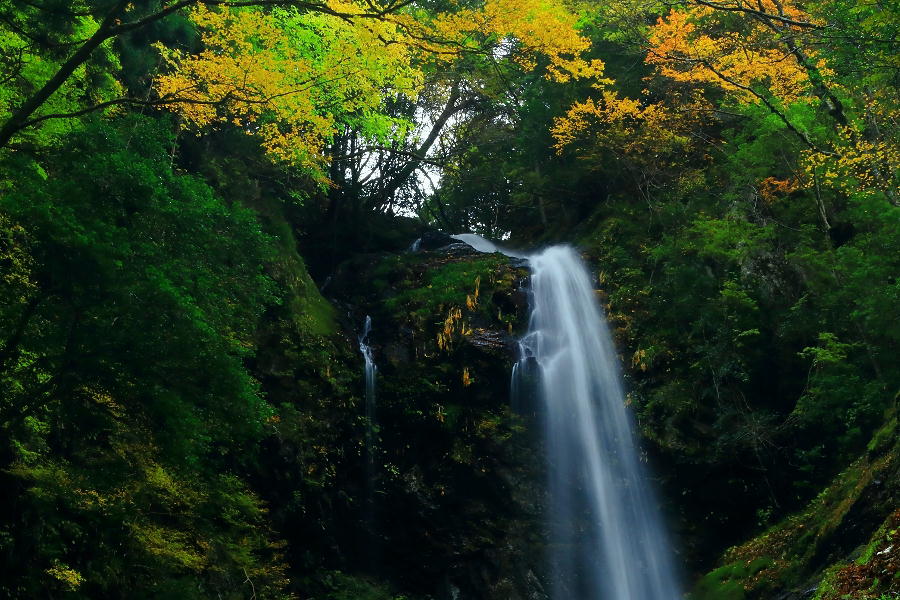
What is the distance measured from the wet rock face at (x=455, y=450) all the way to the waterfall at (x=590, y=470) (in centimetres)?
46

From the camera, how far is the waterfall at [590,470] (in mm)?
13766

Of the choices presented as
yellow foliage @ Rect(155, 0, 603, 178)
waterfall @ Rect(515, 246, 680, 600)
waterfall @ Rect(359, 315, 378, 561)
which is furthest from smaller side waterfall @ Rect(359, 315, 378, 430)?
yellow foliage @ Rect(155, 0, 603, 178)

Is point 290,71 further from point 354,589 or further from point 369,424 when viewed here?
point 354,589

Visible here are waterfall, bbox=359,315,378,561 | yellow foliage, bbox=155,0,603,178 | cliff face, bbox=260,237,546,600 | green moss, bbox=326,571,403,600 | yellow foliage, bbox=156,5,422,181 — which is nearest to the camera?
yellow foliage, bbox=155,0,603,178

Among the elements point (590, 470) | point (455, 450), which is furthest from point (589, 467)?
point (455, 450)

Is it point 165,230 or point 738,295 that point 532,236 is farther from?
point 165,230

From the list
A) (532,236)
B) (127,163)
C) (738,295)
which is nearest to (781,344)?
(738,295)

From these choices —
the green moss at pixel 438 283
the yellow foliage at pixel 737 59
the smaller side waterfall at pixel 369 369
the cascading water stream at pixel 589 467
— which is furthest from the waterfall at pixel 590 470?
the yellow foliage at pixel 737 59

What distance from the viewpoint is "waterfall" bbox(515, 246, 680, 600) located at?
45.2 ft

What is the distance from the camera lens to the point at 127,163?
24.2ft

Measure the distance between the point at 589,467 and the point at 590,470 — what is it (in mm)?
66

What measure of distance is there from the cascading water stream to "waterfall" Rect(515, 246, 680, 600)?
0.06 ft

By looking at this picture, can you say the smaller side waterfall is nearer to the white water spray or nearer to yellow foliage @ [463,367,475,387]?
the white water spray

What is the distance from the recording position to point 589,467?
14.8 metres
